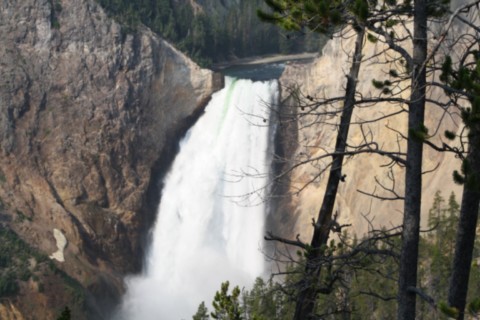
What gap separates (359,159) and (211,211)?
14.3 metres

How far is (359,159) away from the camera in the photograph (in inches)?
1622

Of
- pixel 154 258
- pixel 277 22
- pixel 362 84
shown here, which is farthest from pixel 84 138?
pixel 277 22

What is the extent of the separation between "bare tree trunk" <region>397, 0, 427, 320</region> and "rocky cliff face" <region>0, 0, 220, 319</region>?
3913 cm

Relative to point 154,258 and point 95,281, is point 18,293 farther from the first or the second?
point 154,258

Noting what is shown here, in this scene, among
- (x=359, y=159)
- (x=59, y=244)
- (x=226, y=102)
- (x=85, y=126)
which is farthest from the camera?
(x=226, y=102)

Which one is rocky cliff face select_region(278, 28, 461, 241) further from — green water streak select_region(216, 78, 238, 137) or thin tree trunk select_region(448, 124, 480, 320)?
thin tree trunk select_region(448, 124, 480, 320)

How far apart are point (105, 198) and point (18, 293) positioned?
11.1m

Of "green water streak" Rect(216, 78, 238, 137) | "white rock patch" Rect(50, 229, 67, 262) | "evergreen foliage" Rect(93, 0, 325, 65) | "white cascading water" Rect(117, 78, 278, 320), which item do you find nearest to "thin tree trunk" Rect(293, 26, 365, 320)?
"white cascading water" Rect(117, 78, 278, 320)

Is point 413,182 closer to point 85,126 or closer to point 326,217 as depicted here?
point 326,217

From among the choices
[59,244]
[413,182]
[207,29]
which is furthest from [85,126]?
[413,182]

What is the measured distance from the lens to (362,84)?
40.4 m

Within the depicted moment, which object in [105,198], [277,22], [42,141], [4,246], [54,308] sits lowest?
[54,308]

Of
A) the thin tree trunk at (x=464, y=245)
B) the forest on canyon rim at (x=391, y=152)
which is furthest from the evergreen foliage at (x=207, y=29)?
the thin tree trunk at (x=464, y=245)

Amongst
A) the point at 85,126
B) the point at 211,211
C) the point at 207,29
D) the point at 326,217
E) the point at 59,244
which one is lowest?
the point at 59,244
